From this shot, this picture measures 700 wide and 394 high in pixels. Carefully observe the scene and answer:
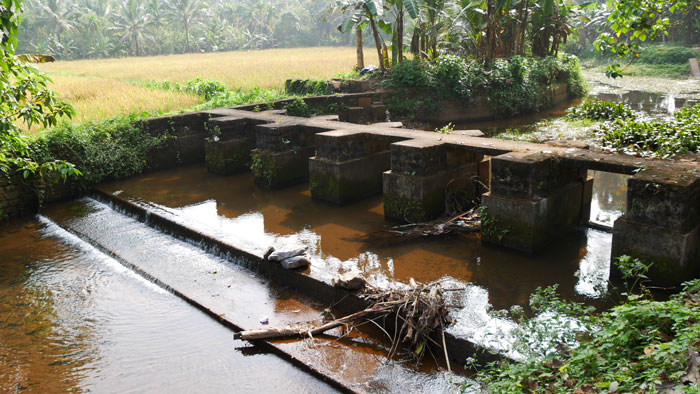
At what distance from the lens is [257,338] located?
452 cm

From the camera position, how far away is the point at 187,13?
162 feet

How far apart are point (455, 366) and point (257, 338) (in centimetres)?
161

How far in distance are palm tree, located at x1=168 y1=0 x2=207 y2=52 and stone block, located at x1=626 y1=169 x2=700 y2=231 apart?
49.0 metres

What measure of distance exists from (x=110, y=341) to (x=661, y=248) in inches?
189

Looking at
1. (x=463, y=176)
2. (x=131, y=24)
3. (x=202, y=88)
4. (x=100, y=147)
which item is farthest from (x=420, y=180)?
(x=131, y=24)

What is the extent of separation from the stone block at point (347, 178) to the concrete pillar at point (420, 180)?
2.72 ft

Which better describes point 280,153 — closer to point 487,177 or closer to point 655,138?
point 487,177

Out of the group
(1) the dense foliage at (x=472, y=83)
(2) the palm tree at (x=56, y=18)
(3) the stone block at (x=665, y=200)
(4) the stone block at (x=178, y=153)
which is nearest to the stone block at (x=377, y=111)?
(1) the dense foliage at (x=472, y=83)

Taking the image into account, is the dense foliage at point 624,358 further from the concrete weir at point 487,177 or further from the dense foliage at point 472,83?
the dense foliage at point 472,83

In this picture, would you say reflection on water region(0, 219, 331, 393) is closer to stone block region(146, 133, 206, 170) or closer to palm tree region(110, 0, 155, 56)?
stone block region(146, 133, 206, 170)

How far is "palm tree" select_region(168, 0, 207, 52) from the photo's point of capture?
158 ft

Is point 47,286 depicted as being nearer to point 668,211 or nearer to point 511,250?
point 511,250

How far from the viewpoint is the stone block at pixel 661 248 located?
4559mm

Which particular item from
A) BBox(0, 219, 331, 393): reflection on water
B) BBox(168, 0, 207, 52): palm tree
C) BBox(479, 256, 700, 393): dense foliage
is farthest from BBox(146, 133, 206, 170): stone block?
BBox(168, 0, 207, 52): palm tree
